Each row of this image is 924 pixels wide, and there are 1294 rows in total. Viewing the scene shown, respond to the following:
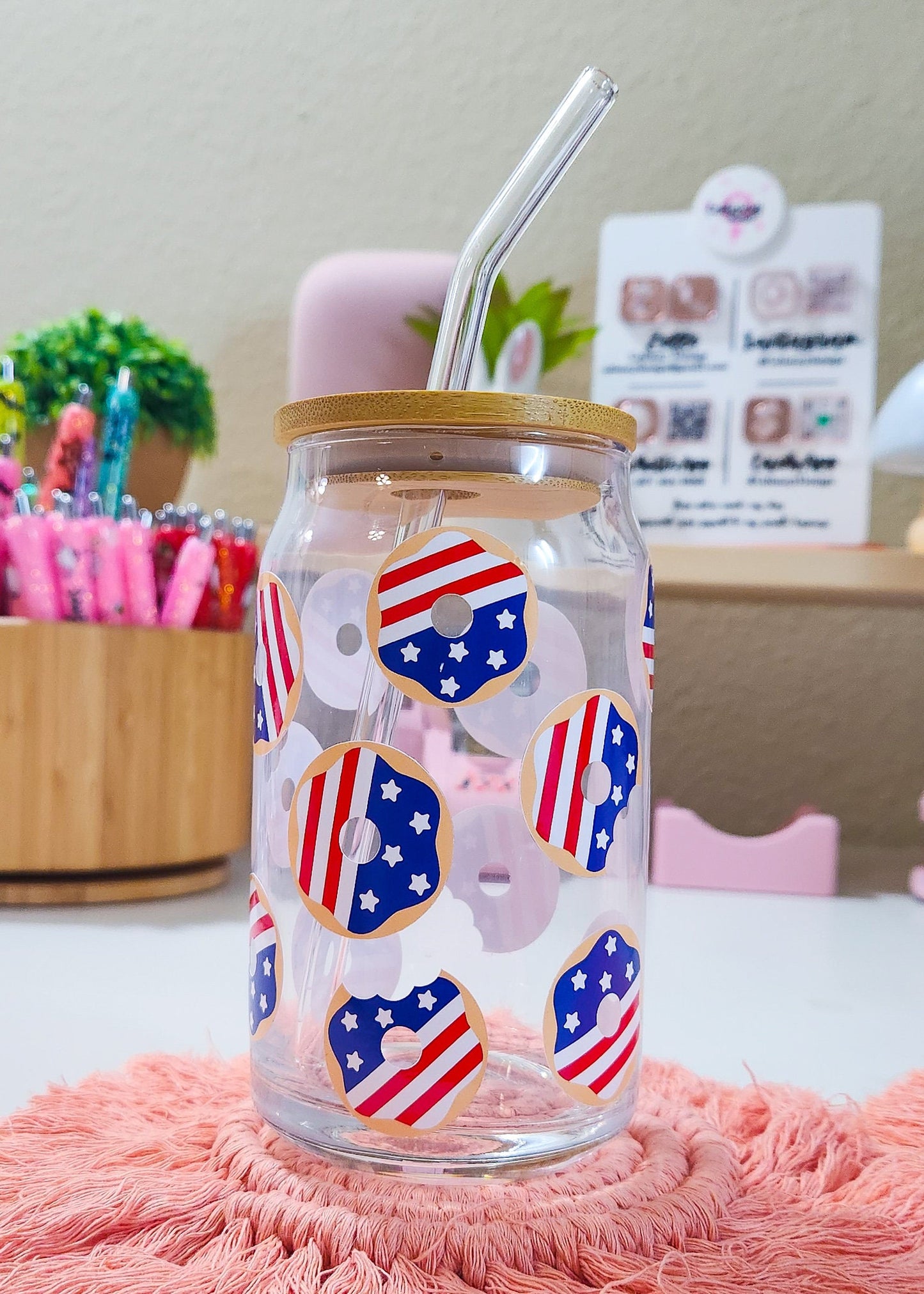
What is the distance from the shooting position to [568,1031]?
13.3 inches

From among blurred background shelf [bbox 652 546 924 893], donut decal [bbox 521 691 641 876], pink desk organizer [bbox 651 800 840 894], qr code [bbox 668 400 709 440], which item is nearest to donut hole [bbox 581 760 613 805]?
donut decal [bbox 521 691 641 876]

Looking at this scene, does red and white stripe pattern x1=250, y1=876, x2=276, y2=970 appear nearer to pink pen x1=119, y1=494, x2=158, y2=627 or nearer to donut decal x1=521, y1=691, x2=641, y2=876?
donut decal x1=521, y1=691, x2=641, y2=876

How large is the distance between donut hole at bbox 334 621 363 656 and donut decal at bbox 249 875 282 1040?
8cm

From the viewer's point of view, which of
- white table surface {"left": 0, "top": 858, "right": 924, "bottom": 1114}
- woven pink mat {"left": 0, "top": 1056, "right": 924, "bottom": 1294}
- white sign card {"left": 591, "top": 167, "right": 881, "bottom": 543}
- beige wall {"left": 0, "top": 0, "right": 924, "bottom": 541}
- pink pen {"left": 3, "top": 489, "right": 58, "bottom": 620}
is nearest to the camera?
woven pink mat {"left": 0, "top": 1056, "right": 924, "bottom": 1294}

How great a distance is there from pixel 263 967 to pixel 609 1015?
110 millimetres

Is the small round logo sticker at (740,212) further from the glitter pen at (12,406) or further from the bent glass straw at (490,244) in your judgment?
the bent glass straw at (490,244)

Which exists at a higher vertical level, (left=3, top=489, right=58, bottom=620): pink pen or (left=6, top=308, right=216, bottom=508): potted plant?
(left=6, top=308, right=216, bottom=508): potted plant

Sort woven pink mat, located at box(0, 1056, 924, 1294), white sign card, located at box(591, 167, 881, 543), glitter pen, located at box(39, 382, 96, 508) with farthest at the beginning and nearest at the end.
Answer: white sign card, located at box(591, 167, 881, 543) < glitter pen, located at box(39, 382, 96, 508) < woven pink mat, located at box(0, 1056, 924, 1294)

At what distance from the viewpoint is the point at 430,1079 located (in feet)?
1.05

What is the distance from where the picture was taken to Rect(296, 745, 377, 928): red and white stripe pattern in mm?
328

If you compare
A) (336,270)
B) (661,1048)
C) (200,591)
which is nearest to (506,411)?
(661,1048)

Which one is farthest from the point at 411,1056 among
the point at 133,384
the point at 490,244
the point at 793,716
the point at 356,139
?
the point at 356,139

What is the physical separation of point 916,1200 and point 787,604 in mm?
968

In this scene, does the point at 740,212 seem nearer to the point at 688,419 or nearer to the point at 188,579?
the point at 688,419
